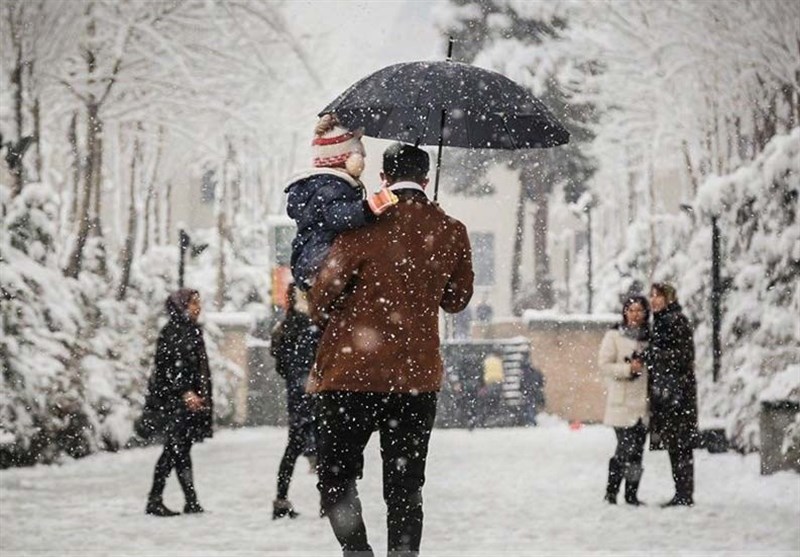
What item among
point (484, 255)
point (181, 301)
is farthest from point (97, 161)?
point (484, 255)

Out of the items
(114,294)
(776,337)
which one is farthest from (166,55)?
(776,337)

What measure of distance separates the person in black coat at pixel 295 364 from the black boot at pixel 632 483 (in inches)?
99.8

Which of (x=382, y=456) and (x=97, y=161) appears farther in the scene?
(x=97, y=161)

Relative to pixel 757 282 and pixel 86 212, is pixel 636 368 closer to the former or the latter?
pixel 757 282

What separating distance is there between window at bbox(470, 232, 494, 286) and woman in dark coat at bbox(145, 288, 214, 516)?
4809 cm

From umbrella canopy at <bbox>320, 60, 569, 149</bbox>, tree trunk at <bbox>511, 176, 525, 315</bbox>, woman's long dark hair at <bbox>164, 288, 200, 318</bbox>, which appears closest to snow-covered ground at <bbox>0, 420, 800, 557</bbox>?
woman's long dark hair at <bbox>164, 288, 200, 318</bbox>

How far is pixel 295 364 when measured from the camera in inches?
399

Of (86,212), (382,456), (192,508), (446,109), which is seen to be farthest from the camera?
(86,212)

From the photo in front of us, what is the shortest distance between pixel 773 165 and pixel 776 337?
1.82 m

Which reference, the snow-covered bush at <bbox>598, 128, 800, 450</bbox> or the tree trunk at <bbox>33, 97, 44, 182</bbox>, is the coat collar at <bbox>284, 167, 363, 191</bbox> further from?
the tree trunk at <bbox>33, 97, 44, 182</bbox>

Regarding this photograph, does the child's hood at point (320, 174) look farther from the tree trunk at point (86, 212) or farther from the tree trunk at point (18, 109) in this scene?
the tree trunk at point (86, 212)

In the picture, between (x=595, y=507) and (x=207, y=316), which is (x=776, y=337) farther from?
(x=207, y=316)

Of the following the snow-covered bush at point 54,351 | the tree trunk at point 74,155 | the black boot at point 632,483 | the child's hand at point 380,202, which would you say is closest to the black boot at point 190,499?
the black boot at point 632,483

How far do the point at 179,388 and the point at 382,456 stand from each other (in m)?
5.16
